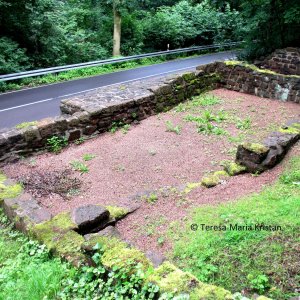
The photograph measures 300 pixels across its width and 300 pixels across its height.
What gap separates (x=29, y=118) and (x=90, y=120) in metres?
2.91

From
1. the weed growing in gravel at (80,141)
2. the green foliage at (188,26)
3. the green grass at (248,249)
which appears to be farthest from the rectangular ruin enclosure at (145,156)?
the green foliage at (188,26)

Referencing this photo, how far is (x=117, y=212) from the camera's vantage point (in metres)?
5.10

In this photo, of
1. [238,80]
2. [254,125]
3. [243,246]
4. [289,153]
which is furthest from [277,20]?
[243,246]

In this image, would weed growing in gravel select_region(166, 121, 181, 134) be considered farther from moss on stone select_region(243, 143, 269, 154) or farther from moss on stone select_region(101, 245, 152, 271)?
moss on stone select_region(101, 245, 152, 271)

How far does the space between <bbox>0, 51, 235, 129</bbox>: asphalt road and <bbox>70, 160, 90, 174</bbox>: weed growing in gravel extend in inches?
142

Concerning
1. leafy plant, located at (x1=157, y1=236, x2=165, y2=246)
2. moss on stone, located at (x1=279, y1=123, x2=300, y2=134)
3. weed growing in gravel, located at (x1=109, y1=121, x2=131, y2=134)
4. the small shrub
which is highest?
moss on stone, located at (x1=279, y1=123, x2=300, y2=134)

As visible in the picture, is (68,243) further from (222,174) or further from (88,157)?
(88,157)

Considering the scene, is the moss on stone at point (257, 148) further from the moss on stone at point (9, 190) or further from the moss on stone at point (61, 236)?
the moss on stone at point (9, 190)

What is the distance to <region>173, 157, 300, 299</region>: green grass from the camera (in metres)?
3.31

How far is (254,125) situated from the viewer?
29.0 ft

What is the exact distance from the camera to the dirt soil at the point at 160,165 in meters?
5.16

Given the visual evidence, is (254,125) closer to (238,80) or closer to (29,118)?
(238,80)

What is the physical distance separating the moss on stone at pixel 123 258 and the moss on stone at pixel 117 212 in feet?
4.47

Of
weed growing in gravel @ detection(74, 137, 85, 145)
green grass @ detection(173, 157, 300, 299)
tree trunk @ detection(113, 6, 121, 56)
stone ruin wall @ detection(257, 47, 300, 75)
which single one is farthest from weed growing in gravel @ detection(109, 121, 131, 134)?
tree trunk @ detection(113, 6, 121, 56)
